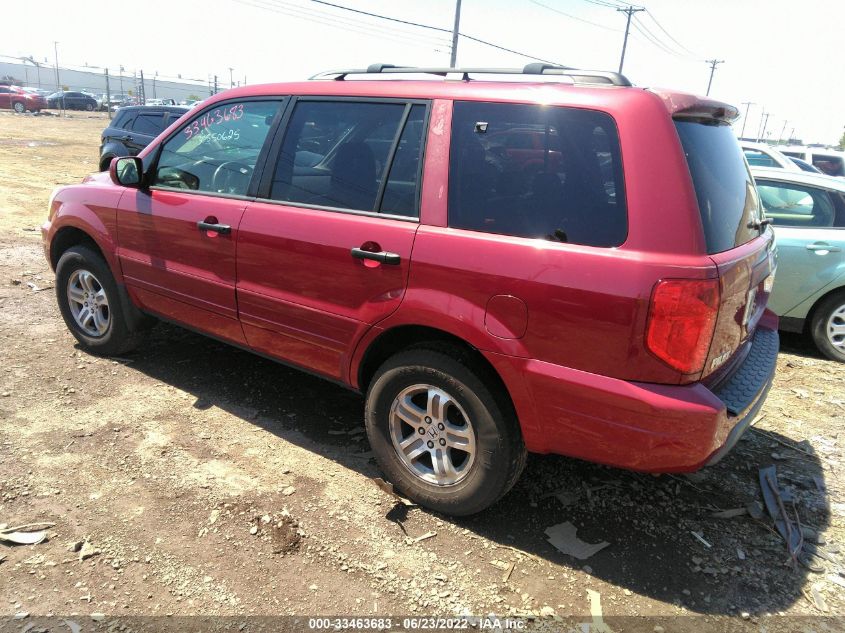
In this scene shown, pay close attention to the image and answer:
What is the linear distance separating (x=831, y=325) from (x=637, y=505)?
348cm

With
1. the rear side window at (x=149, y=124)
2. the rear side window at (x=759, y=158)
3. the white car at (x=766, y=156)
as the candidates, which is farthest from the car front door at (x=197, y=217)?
the rear side window at (x=759, y=158)

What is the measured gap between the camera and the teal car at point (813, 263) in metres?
5.29

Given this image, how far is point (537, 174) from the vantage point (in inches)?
98.7

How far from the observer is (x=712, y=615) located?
242 centimetres

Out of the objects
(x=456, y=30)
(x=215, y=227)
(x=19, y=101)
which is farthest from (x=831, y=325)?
(x=19, y=101)

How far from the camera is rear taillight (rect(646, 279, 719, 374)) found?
220 cm

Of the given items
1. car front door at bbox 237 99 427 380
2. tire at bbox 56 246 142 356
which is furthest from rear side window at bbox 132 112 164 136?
car front door at bbox 237 99 427 380

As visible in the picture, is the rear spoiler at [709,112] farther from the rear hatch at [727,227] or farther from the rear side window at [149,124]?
the rear side window at [149,124]

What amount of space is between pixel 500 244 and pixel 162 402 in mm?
2622

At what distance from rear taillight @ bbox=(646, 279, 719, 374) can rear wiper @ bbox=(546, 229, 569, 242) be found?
0.40 metres

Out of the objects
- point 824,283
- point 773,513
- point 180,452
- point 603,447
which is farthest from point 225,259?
point 824,283

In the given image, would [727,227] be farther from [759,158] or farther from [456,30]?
[456,30]

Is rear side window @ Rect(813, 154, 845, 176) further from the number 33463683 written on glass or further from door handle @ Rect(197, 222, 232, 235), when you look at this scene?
door handle @ Rect(197, 222, 232, 235)

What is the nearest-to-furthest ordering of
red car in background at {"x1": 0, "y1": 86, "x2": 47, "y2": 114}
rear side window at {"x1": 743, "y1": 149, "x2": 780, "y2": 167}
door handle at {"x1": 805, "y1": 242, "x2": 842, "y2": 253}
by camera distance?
door handle at {"x1": 805, "y1": 242, "x2": 842, "y2": 253} → rear side window at {"x1": 743, "y1": 149, "x2": 780, "y2": 167} → red car in background at {"x1": 0, "y1": 86, "x2": 47, "y2": 114}
